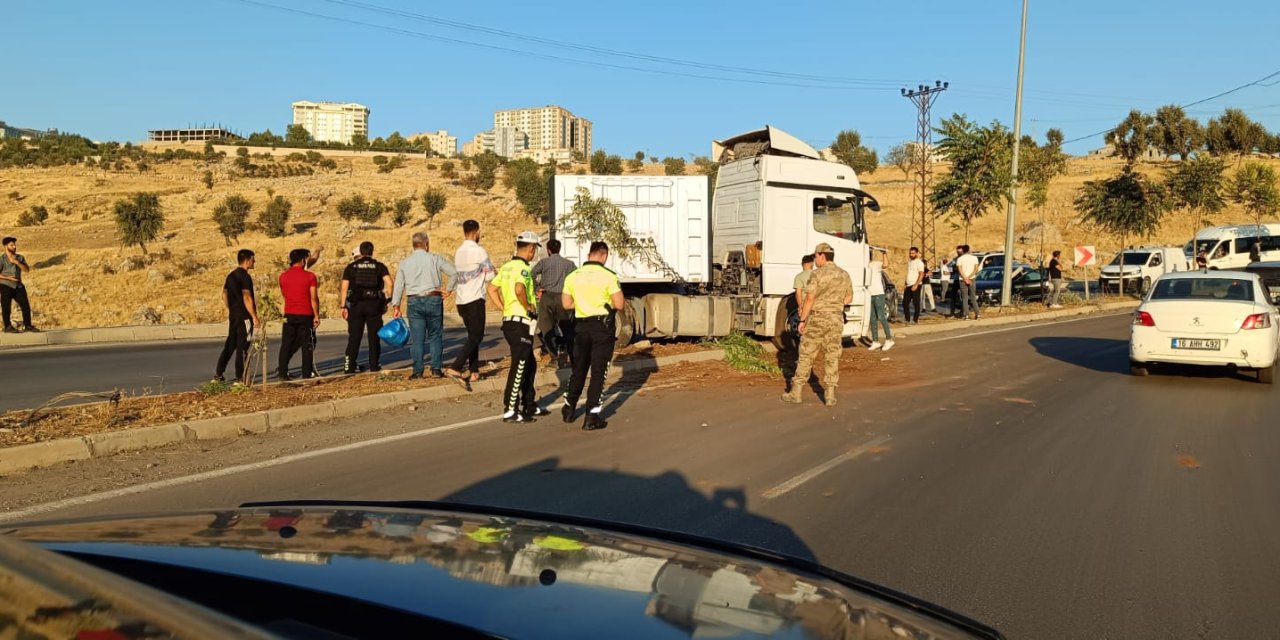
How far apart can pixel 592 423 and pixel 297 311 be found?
15.8ft

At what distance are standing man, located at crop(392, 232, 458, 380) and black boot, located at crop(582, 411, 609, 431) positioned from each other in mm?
3354

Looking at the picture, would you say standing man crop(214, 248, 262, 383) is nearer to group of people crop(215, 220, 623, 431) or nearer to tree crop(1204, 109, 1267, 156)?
group of people crop(215, 220, 623, 431)

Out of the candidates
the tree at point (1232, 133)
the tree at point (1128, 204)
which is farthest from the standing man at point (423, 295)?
the tree at point (1232, 133)

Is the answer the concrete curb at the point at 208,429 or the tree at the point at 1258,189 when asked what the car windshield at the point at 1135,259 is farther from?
the concrete curb at the point at 208,429

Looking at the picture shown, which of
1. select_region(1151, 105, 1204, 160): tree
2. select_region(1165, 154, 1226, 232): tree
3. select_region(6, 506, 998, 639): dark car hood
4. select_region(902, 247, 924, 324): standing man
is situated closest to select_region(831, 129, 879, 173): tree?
select_region(1151, 105, 1204, 160): tree

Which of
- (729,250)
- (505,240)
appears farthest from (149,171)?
(729,250)

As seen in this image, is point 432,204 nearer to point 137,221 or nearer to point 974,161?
point 137,221

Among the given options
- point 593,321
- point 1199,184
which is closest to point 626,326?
point 593,321

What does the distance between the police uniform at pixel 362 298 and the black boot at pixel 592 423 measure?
4.36m

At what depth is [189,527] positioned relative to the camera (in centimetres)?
246

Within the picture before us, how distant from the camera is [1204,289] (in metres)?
13.7

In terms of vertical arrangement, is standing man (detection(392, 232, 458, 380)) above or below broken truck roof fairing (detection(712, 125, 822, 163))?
below

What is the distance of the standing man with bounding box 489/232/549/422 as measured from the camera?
9867 millimetres

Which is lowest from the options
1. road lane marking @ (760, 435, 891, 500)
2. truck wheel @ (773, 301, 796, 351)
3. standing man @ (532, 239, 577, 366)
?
road lane marking @ (760, 435, 891, 500)
